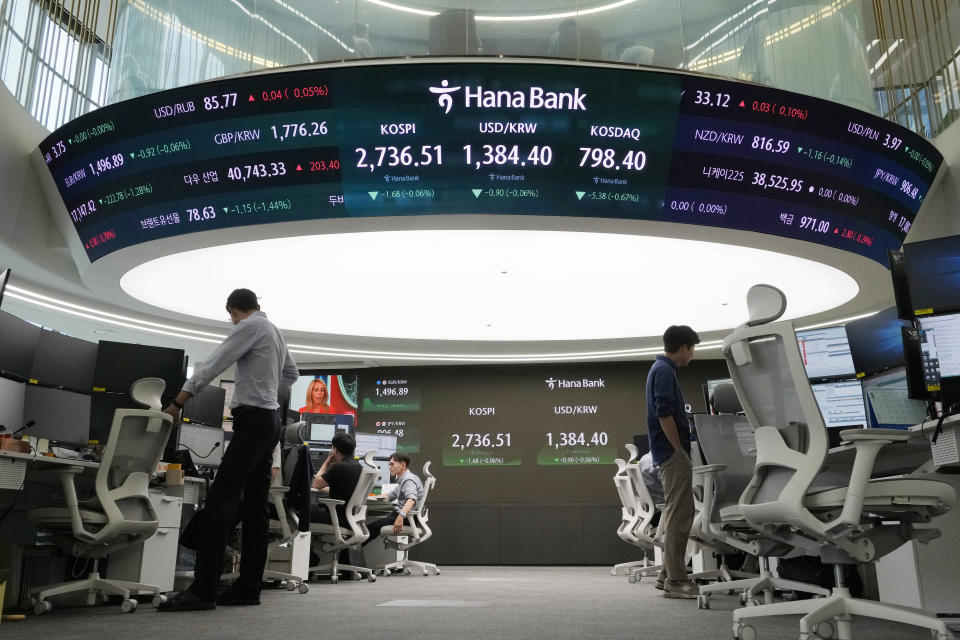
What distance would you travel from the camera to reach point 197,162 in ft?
19.3

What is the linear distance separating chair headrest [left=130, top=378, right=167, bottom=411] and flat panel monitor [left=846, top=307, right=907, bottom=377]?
12.5 ft

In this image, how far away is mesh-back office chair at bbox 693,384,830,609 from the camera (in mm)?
3549

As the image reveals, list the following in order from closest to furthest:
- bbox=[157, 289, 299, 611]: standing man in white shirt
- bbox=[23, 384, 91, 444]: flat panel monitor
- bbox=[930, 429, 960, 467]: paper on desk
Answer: bbox=[930, 429, 960, 467]: paper on desk < bbox=[157, 289, 299, 611]: standing man in white shirt < bbox=[23, 384, 91, 444]: flat panel monitor

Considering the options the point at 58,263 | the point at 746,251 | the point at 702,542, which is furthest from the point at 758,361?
the point at 58,263

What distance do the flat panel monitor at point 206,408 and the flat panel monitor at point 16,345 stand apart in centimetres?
147

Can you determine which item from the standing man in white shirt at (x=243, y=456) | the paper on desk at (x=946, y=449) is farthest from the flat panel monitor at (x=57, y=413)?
the paper on desk at (x=946, y=449)

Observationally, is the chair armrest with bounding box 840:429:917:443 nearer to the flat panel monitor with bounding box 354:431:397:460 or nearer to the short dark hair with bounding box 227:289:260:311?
the short dark hair with bounding box 227:289:260:311

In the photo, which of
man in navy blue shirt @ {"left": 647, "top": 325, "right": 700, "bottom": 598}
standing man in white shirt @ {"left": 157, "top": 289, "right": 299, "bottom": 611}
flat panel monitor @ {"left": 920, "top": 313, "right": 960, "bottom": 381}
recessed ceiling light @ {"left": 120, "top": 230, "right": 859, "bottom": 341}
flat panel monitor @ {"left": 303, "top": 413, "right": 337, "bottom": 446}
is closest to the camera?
flat panel monitor @ {"left": 920, "top": 313, "right": 960, "bottom": 381}

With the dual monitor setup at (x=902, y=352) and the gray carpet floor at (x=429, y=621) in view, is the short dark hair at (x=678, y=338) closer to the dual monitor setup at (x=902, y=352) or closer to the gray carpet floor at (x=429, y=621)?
the dual monitor setup at (x=902, y=352)

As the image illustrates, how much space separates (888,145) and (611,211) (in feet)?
7.70

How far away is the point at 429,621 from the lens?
3.21m

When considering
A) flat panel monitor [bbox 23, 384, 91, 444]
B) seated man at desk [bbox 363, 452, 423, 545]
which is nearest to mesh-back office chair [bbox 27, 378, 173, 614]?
flat panel monitor [bbox 23, 384, 91, 444]

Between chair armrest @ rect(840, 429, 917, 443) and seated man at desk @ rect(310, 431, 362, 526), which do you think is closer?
chair armrest @ rect(840, 429, 917, 443)

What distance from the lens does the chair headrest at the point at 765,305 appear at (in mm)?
2699
